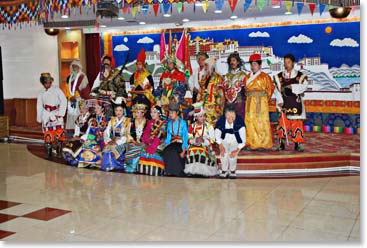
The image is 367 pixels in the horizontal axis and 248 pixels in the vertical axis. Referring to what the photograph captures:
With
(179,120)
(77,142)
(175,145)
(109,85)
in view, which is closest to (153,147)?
(175,145)

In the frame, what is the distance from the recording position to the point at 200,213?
→ 16.2 ft

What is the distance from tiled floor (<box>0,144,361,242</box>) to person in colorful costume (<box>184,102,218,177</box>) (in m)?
0.23

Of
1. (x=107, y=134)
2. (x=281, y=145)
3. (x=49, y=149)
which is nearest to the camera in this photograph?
(x=107, y=134)

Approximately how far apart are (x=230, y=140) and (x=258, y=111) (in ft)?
4.21

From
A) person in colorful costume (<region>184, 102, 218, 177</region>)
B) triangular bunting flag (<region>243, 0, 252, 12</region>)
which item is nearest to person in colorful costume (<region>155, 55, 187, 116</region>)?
triangular bunting flag (<region>243, 0, 252, 12</region>)

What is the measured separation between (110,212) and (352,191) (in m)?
2.88

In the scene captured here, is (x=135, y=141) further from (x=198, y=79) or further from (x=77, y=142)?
(x=198, y=79)

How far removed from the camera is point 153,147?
6.90m

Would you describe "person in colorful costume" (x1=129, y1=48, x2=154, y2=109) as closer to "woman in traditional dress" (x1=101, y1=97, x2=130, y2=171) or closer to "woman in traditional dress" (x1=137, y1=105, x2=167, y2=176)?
"woman in traditional dress" (x1=101, y1=97, x2=130, y2=171)

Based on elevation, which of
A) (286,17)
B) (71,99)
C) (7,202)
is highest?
(286,17)

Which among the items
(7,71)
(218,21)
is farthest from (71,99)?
(218,21)

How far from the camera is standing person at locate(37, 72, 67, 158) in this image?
8.22 metres

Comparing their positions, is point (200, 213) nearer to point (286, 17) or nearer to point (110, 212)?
point (110, 212)

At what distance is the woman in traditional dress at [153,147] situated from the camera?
6844mm
